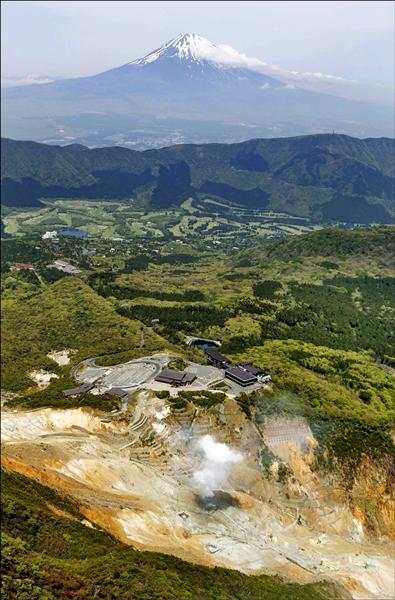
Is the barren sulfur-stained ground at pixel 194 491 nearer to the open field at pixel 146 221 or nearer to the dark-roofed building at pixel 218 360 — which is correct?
the dark-roofed building at pixel 218 360

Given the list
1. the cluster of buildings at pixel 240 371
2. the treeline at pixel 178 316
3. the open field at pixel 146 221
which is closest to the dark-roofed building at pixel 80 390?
the cluster of buildings at pixel 240 371

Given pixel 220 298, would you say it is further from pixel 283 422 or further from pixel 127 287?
pixel 283 422

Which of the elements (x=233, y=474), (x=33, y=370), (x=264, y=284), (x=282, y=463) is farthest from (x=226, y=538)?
(x=264, y=284)

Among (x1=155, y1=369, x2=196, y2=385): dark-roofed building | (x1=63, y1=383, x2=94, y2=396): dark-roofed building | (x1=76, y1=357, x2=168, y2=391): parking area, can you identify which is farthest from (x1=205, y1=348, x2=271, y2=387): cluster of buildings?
(x1=63, y1=383, x2=94, y2=396): dark-roofed building

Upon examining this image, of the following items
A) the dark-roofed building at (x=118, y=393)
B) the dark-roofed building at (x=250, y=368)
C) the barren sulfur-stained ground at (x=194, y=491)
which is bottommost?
the barren sulfur-stained ground at (x=194, y=491)

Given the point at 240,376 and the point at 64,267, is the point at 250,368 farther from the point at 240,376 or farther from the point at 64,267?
the point at 64,267

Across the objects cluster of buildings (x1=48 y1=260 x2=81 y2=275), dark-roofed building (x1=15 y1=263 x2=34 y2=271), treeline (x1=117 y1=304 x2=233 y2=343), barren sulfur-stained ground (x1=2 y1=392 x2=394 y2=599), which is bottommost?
barren sulfur-stained ground (x1=2 y1=392 x2=394 y2=599)

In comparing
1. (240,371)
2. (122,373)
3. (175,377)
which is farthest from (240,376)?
(122,373)

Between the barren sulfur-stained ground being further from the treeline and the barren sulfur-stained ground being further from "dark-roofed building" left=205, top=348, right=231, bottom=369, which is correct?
the treeline
